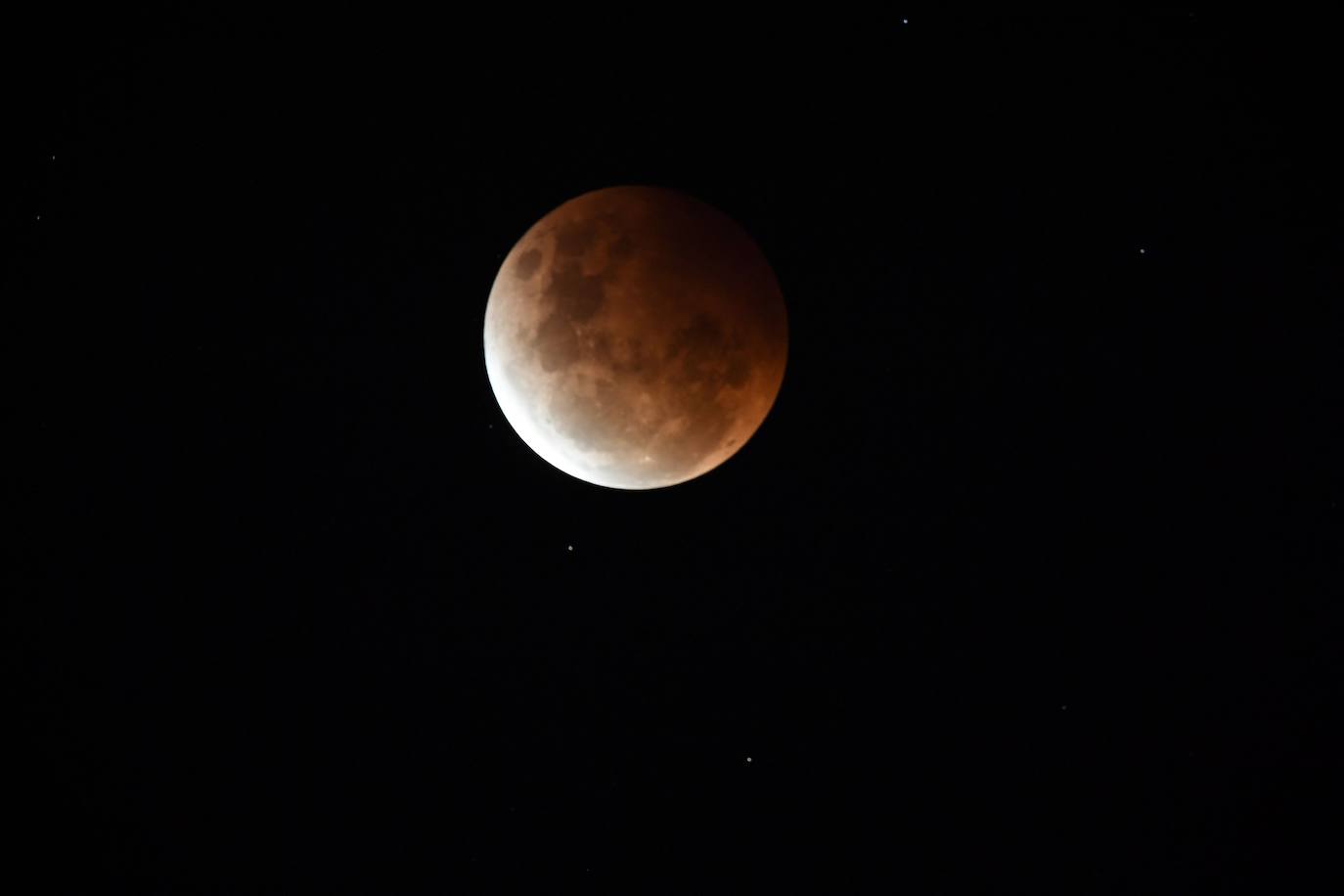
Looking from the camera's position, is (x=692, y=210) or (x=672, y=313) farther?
(x=692, y=210)

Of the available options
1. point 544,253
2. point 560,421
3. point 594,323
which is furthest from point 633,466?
point 544,253

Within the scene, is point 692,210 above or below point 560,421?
above

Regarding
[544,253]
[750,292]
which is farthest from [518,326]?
[750,292]

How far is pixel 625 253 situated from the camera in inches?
181

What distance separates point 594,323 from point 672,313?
0.38 metres

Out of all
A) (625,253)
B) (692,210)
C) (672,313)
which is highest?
(692,210)

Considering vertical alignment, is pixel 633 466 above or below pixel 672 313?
below

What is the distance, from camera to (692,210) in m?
4.85

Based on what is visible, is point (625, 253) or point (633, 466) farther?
point (633, 466)

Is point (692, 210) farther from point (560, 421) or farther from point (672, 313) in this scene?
point (560, 421)

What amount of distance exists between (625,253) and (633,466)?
1.09 m

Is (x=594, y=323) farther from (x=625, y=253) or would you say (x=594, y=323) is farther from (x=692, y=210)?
(x=692, y=210)

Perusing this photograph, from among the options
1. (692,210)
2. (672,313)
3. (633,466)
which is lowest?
(633,466)

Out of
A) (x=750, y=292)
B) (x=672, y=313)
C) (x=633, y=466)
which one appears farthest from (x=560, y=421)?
(x=750, y=292)
